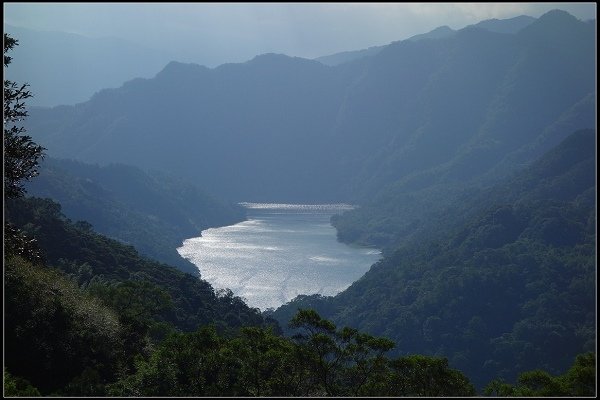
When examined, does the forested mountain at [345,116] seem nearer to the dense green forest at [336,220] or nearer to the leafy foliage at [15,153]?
the dense green forest at [336,220]

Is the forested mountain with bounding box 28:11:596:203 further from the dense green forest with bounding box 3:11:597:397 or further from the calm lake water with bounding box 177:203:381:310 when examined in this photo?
the calm lake water with bounding box 177:203:381:310

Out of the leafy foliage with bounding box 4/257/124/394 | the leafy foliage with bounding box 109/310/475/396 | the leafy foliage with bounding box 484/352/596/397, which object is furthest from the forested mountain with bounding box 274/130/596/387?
the leafy foliage with bounding box 4/257/124/394

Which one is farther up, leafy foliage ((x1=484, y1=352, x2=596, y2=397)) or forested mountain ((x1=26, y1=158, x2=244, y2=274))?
forested mountain ((x1=26, y1=158, x2=244, y2=274))

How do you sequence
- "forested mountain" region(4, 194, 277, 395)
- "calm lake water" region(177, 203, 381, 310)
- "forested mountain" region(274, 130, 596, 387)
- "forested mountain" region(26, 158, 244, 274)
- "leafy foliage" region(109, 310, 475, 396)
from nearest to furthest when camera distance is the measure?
"leafy foliage" region(109, 310, 475, 396) → "forested mountain" region(4, 194, 277, 395) → "forested mountain" region(274, 130, 596, 387) → "calm lake water" region(177, 203, 381, 310) → "forested mountain" region(26, 158, 244, 274)

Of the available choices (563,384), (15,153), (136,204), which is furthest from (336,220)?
(15,153)

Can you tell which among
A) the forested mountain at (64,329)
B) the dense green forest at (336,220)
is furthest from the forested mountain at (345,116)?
the forested mountain at (64,329)

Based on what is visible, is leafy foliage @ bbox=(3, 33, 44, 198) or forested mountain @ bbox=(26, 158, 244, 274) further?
forested mountain @ bbox=(26, 158, 244, 274)

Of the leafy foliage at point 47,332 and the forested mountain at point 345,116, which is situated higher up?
the forested mountain at point 345,116
